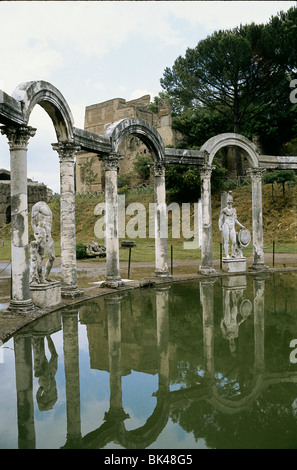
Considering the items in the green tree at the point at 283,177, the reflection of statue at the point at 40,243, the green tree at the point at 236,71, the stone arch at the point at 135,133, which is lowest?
the reflection of statue at the point at 40,243

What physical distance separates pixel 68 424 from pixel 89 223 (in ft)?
88.4

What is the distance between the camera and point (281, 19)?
25.1 m

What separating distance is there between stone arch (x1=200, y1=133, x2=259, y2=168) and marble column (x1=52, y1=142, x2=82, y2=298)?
5483 millimetres

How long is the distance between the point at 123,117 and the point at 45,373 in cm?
4829

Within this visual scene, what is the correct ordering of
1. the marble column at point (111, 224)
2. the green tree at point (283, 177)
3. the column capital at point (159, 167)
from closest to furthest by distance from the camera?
the marble column at point (111, 224) → the column capital at point (159, 167) → the green tree at point (283, 177)

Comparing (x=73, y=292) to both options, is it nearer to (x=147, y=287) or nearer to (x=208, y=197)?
(x=147, y=287)

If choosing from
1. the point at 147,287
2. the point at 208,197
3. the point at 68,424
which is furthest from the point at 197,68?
the point at 68,424

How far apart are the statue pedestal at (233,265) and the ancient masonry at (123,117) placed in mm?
26290

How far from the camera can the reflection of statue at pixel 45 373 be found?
4230 millimetres

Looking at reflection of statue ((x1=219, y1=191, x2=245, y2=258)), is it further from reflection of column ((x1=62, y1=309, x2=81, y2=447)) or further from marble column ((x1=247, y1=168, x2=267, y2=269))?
reflection of column ((x1=62, y1=309, x2=81, y2=447))

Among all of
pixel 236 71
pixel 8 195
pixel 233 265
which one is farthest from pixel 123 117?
pixel 233 265

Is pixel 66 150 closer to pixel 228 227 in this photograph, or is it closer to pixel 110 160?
pixel 110 160

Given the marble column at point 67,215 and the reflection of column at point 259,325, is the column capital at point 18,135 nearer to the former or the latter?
the marble column at point 67,215

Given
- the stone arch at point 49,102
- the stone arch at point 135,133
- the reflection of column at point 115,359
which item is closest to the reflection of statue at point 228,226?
the stone arch at point 135,133
